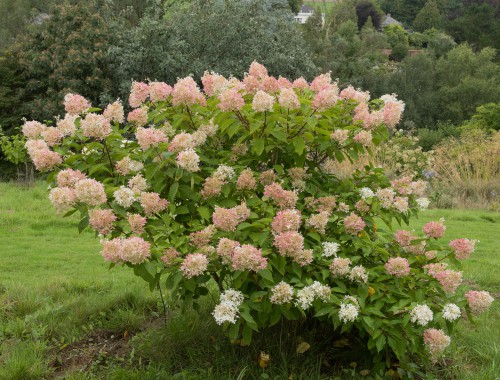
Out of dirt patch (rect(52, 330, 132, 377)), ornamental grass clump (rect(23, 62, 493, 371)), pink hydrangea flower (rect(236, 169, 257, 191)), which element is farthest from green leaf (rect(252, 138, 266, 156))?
dirt patch (rect(52, 330, 132, 377))

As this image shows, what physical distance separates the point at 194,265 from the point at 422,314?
106 cm

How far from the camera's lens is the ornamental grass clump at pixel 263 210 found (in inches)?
97.3

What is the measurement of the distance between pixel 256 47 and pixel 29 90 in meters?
8.09

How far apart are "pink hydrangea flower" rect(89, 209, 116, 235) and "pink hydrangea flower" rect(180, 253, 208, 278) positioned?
0.43 m

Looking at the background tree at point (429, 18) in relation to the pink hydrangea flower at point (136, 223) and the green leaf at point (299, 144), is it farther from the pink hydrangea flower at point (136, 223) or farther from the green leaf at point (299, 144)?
the pink hydrangea flower at point (136, 223)

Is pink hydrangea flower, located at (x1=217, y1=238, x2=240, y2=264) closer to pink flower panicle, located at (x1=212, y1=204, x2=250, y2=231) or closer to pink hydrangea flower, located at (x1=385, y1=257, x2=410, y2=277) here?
pink flower panicle, located at (x1=212, y1=204, x2=250, y2=231)

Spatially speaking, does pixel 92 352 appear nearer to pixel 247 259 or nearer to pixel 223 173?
pixel 223 173

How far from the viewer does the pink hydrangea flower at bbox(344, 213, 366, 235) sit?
9.13 feet

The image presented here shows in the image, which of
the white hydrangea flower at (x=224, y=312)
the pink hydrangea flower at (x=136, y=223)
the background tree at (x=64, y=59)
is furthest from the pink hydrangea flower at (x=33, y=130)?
the background tree at (x=64, y=59)

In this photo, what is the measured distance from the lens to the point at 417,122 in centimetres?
3064

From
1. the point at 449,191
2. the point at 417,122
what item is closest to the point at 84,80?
the point at 449,191

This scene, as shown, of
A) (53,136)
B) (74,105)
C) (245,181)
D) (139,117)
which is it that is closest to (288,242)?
(245,181)

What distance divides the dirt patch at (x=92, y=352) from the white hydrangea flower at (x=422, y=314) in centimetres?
179

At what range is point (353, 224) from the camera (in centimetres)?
278
